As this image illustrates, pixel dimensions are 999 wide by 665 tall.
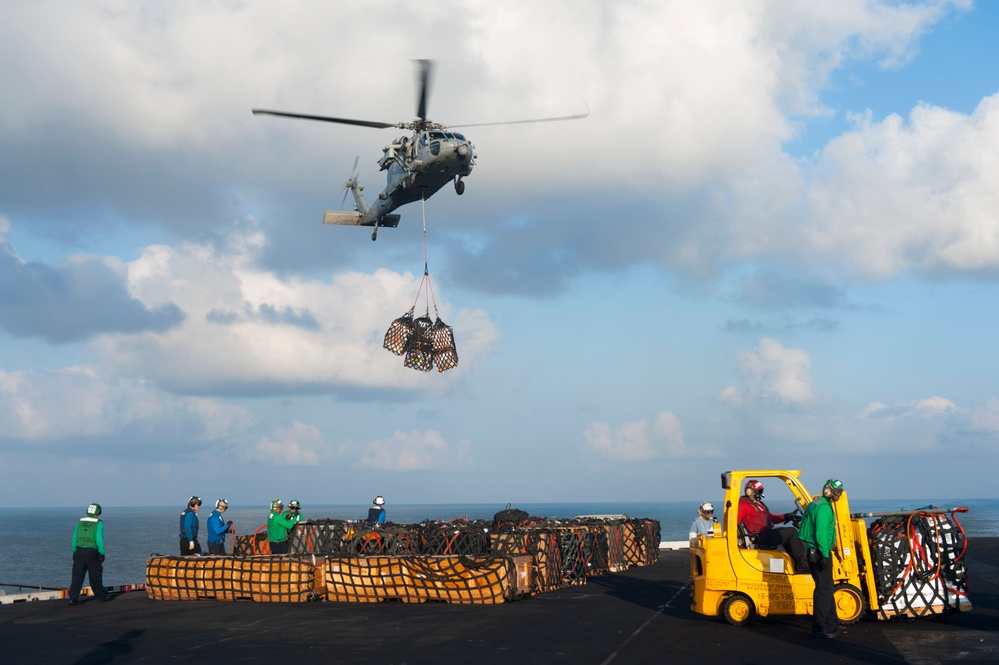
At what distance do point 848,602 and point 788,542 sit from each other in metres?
1.10

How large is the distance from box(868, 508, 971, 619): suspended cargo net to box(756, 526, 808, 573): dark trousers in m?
0.99

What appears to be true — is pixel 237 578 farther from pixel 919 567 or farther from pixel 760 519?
pixel 919 567

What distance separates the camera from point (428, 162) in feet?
80.2

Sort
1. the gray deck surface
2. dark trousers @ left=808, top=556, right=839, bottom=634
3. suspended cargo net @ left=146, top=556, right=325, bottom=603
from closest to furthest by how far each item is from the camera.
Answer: the gray deck surface < dark trousers @ left=808, top=556, right=839, bottom=634 < suspended cargo net @ left=146, top=556, right=325, bottom=603

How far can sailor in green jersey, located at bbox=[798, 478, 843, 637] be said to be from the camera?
1264cm

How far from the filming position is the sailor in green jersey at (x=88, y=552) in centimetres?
1889

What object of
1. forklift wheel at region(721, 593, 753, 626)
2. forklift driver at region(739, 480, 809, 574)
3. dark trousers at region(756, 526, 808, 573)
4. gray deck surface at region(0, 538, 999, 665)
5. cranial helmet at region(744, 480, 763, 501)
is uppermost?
cranial helmet at region(744, 480, 763, 501)

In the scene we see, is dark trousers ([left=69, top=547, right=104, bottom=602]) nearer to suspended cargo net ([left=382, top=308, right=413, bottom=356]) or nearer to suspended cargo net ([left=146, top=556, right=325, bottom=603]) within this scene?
suspended cargo net ([left=146, top=556, right=325, bottom=603])

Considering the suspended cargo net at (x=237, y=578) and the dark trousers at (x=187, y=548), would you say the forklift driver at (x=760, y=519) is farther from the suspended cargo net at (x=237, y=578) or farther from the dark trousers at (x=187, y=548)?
the dark trousers at (x=187, y=548)

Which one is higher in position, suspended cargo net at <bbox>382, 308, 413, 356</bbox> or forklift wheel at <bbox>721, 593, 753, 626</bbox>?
suspended cargo net at <bbox>382, 308, 413, 356</bbox>

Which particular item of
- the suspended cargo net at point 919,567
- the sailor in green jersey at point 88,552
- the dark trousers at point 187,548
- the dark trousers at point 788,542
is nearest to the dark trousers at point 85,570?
the sailor in green jersey at point 88,552

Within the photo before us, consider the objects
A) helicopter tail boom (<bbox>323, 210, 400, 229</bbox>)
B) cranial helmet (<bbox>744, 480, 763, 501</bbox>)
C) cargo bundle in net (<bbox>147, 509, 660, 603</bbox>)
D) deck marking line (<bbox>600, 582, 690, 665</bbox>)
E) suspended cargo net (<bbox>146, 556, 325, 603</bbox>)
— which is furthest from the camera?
helicopter tail boom (<bbox>323, 210, 400, 229</bbox>)

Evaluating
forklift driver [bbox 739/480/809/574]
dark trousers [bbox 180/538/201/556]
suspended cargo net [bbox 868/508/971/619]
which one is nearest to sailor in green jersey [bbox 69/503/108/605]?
dark trousers [bbox 180/538/201/556]

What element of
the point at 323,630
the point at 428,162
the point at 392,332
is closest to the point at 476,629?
the point at 323,630
